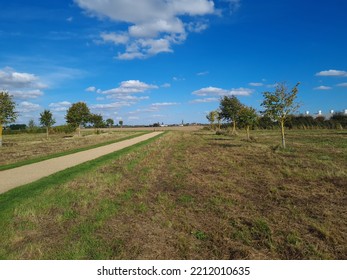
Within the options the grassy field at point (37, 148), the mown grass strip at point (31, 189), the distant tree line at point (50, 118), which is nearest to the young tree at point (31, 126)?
the distant tree line at point (50, 118)

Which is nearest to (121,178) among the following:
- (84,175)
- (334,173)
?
(84,175)

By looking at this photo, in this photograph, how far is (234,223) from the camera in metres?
5.84

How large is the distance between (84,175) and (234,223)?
712 cm

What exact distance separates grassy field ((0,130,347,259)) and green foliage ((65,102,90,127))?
131 ft

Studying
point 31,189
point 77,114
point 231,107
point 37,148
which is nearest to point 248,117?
point 231,107

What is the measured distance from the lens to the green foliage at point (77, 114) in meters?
48.4

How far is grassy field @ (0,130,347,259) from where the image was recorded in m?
4.73

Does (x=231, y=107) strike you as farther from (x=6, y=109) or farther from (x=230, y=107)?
(x=6, y=109)

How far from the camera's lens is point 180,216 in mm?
6340

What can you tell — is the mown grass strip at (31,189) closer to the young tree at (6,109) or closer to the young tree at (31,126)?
the young tree at (6,109)

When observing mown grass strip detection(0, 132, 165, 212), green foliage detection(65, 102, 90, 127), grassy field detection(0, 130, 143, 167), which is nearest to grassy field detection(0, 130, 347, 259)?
mown grass strip detection(0, 132, 165, 212)

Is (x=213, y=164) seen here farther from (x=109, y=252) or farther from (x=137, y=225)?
(x=109, y=252)

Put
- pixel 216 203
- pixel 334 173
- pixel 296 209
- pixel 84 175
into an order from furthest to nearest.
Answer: pixel 84 175, pixel 334 173, pixel 216 203, pixel 296 209

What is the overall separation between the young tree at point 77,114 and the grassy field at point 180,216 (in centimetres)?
3980
